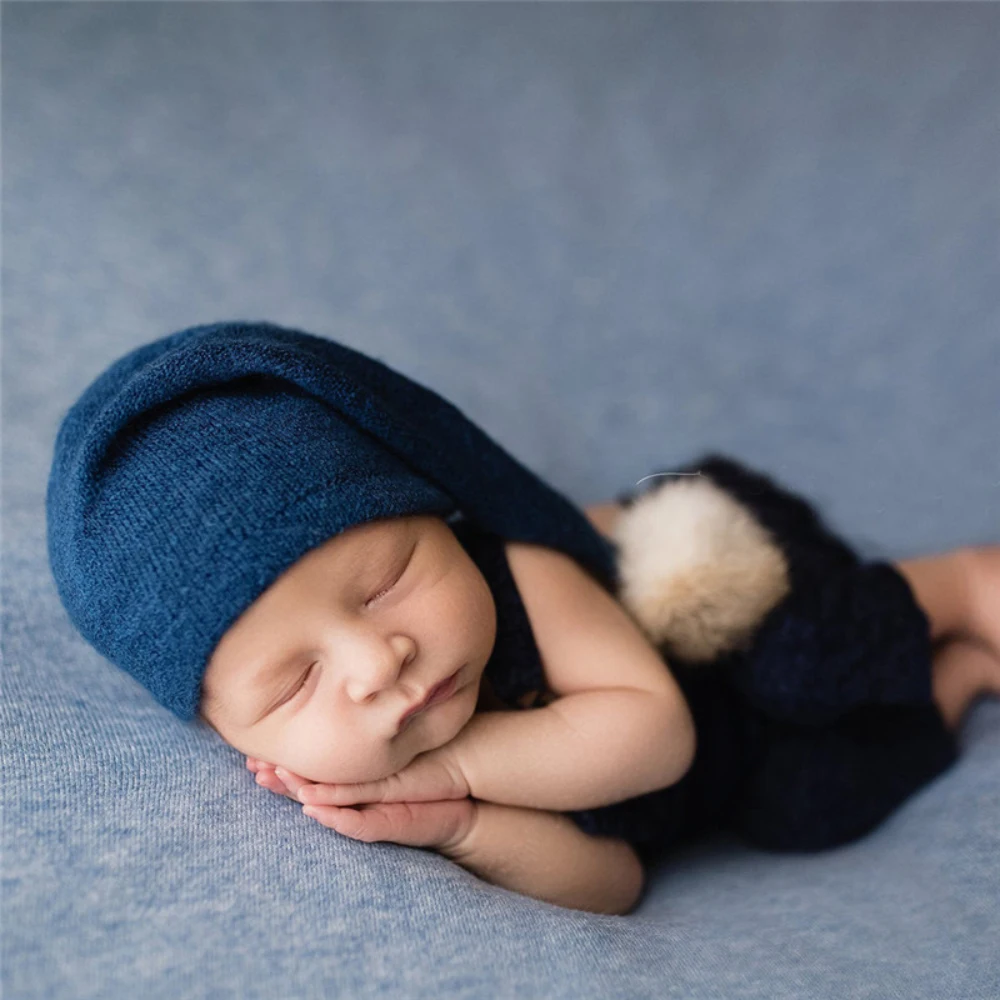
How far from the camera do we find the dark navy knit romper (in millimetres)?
1105

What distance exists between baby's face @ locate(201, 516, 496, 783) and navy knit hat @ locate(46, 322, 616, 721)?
0.02 m

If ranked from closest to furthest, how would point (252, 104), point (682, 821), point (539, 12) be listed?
point (682, 821) → point (252, 104) → point (539, 12)

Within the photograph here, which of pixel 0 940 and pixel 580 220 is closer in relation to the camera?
pixel 0 940

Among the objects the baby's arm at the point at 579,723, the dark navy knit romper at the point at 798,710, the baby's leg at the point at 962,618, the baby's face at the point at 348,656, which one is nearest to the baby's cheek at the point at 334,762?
the baby's face at the point at 348,656

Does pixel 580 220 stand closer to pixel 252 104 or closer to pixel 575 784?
pixel 252 104

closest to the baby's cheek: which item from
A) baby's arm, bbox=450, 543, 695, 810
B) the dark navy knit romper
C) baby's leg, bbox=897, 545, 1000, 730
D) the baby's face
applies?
the baby's face

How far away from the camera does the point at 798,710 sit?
3.73ft

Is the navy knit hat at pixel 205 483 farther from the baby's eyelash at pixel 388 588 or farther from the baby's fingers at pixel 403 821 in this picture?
the baby's fingers at pixel 403 821

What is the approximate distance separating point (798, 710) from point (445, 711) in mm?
407

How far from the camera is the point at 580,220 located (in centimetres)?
179

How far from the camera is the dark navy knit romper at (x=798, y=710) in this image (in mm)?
1105

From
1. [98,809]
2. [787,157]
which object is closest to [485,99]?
[787,157]

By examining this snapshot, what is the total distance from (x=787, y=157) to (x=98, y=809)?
1.48 m

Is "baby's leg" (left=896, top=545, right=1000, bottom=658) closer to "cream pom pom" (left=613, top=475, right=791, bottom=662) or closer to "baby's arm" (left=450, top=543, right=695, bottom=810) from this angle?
"cream pom pom" (left=613, top=475, right=791, bottom=662)
